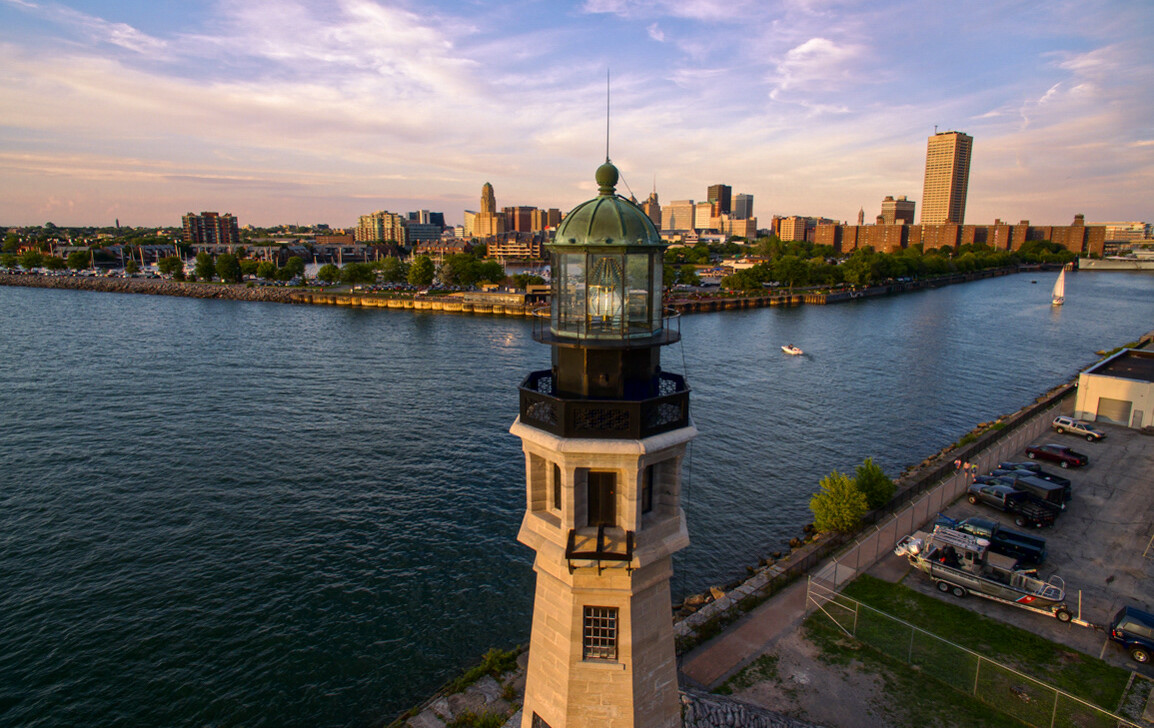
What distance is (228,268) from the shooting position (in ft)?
497

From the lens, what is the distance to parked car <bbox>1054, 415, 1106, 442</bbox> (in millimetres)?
33500

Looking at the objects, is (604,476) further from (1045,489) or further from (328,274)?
(328,274)

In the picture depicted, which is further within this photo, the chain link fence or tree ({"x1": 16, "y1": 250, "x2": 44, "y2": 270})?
tree ({"x1": 16, "y1": 250, "x2": 44, "y2": 270})

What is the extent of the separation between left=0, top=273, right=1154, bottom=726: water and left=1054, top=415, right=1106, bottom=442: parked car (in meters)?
5.97

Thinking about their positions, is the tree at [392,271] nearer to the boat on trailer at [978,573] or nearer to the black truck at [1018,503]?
the black truck at [1018,503]

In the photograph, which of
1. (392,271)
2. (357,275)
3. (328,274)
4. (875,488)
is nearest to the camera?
(875,488)

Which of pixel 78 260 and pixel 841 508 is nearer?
pixel 841 508

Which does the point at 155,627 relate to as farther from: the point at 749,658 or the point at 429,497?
the point at 749,658

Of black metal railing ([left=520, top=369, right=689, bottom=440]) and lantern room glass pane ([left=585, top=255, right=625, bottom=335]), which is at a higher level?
lantern room glass pane ([left=585, top=255, right=625, bottom=335])

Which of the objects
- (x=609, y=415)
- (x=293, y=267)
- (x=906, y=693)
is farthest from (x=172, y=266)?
(x=906, y=693)

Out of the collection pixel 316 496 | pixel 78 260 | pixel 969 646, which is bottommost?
pixel 316 496

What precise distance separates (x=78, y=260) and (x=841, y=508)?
21754cm

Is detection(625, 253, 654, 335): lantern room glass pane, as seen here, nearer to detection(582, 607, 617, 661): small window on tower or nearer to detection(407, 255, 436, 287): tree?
detection(582, 607, 617, 661): small window on tower

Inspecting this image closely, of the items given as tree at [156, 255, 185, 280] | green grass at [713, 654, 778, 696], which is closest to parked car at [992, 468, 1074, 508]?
green grass at [713, 654, 778, 696]
